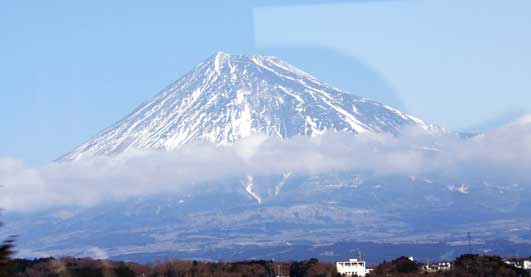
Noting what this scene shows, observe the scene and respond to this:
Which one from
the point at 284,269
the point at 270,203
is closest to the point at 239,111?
the point at 270,203

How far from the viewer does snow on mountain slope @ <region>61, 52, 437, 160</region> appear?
134 meters

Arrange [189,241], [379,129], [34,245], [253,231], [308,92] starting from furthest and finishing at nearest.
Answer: [308,92]
[379,129]
[253,231]
[189,241]
[34,245]

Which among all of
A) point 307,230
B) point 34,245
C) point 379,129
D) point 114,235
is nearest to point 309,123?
point 379,129

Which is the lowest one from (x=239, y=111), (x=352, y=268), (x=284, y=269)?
(x=284, y=269)

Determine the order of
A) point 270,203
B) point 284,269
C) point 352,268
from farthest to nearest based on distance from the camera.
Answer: point 270,203
point 352,268
point 284,269

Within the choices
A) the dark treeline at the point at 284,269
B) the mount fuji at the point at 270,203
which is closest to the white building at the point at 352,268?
the dark treeline at the point at 284,269

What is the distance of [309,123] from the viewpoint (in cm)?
14400

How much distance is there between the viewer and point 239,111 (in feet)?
481

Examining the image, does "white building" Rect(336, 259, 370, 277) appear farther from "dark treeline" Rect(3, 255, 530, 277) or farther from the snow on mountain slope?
the snow on mountain slope

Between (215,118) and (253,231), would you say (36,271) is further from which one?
(215,118)

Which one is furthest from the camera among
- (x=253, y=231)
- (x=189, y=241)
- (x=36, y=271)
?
(x=253, y=231)

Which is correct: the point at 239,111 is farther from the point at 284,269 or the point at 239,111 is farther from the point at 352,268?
the point at 284,269

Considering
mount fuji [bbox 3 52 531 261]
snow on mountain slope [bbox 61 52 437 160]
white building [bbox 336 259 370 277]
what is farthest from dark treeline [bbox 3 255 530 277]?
snow on mountain slope [bbox 61 52 437 160]

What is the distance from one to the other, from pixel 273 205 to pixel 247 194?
7744 millimetres
